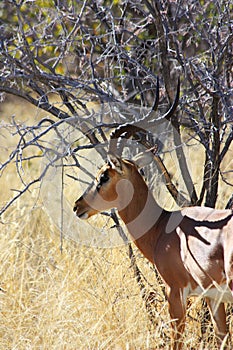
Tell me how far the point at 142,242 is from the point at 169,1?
5.10 feet

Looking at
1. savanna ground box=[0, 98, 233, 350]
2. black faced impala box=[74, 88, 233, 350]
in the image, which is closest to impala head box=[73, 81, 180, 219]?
black faced impala box=[74, 88, 233, 350]

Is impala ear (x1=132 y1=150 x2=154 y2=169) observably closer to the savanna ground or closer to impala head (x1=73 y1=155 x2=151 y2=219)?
impala head (x1=73 y1=155 x2=151 y2=219)

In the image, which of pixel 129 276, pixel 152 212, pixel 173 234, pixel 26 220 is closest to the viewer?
pixel 173 234

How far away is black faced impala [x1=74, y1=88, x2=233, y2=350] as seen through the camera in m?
3.47

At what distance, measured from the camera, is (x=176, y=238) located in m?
3.73

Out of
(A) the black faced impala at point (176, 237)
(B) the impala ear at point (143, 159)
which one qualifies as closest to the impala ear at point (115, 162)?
(A) the black faced impala at point (176, 237)

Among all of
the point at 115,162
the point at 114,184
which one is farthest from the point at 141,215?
the point at 115,162

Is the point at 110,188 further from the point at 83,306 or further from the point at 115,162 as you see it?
the point at 83,306

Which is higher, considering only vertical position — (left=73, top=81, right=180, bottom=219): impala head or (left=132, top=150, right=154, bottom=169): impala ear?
(left=132, top=150, right=154, bottom=169): impala ear

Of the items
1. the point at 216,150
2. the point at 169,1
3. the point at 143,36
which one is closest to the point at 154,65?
the point at 143,36

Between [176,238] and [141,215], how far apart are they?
1.16 ft

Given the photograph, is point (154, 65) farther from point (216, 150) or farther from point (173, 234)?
point (173, 234)

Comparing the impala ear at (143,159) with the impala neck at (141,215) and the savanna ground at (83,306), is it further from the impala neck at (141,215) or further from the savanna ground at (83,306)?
the savanna ground at (83,306)

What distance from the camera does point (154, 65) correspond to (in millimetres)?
5332
